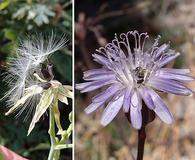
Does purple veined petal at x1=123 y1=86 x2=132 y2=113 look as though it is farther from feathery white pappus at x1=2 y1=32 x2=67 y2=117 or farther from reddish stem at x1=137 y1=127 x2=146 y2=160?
feathery white pappus at x1=2 y1=32 x2=67 y2=117

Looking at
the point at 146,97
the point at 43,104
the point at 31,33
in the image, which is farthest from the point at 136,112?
the point at 31,33

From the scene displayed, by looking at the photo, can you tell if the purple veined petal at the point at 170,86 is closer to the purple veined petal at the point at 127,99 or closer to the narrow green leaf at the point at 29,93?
the purple veined petal at the point at 127,99

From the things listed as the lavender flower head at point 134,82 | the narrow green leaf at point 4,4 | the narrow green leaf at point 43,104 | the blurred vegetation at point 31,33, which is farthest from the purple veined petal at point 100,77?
the narrow green leaf at point 4,4

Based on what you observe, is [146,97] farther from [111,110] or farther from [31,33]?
[31,33]

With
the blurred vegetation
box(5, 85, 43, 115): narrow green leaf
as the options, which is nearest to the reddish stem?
box(5, 85, 43, 115): narrow green leaf

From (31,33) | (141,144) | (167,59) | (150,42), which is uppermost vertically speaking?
(150,42)

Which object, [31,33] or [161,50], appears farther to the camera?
[31,33]

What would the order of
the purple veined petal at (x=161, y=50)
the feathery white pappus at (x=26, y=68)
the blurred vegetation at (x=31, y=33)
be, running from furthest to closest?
the blurred vegetation at (x=31, y=33) → the feathery white pappus at (x=26, y=68) → the purple veined petal at (x=161, y=50)
